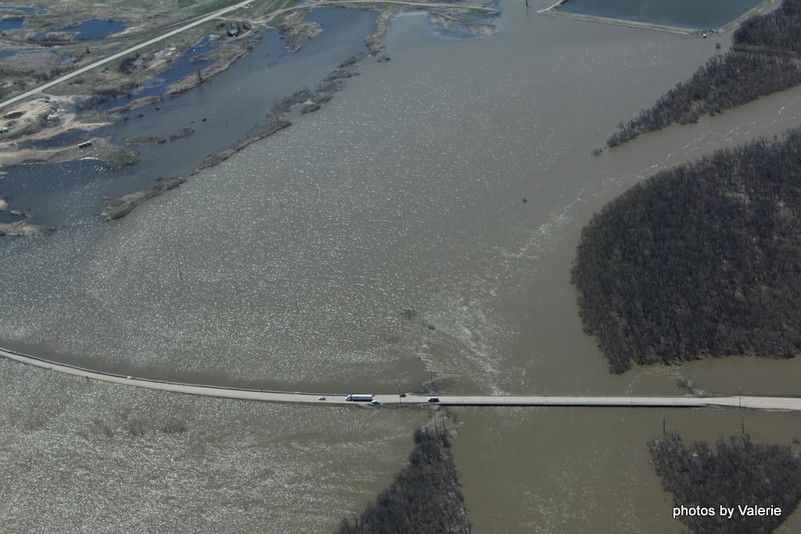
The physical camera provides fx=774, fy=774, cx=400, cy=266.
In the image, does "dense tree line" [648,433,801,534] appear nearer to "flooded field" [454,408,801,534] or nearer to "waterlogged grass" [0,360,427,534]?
"flooded field" [454,408,801,534]

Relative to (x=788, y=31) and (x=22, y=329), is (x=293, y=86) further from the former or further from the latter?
(x=788, y=31)

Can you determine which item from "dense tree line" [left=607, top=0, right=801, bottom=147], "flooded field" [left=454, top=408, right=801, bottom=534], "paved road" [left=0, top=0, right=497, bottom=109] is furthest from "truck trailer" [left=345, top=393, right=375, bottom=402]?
"paved road" [left=0, top=0, right=497, bottom=109]

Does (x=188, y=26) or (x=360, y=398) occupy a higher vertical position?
(x=188, y=26)

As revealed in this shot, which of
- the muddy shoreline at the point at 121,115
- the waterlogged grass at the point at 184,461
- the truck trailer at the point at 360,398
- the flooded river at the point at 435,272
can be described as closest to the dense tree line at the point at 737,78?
the flooded river at the point at 435,272

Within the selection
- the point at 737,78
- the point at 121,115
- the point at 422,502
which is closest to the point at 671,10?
the point at 737,78

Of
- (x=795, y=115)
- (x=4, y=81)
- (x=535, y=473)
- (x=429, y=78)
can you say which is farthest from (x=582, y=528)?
(x=4, y=81)

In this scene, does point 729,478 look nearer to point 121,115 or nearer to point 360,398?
point 360,398
